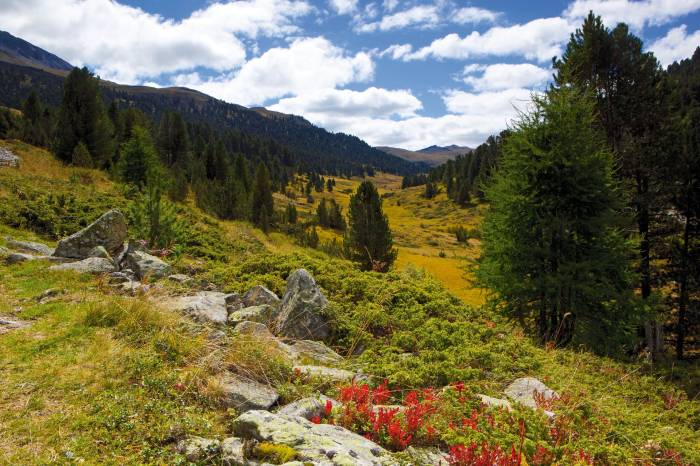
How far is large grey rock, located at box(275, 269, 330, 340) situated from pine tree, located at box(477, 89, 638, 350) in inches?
237

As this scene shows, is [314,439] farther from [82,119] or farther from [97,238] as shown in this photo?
[82,119]

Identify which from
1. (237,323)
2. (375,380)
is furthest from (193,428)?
(237,323)

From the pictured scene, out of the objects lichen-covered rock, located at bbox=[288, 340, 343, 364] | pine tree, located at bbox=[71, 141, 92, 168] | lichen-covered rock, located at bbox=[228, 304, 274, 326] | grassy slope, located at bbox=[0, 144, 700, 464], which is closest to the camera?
grassy slope, located at bbox=[0, 144, 700, 464]

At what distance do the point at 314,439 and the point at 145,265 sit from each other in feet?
27.7

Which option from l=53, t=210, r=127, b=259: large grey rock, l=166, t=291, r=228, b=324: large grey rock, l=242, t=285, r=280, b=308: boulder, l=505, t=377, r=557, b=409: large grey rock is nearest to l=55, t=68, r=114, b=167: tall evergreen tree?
l=53, t=210, r=127, b=259: large grey rock

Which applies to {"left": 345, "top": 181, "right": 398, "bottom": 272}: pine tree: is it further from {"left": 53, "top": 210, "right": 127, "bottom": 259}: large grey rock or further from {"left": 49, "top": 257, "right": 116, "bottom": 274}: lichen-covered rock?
{"left": 49, "top": 257, "right": 116, "bottom": 274}: lichen-covered rock

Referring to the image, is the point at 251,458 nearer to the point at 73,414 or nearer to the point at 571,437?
the point at 73,414

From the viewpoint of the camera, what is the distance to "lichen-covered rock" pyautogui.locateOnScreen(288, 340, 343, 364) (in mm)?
6473

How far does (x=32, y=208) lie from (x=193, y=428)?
1665cm

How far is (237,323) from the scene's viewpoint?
23.8 ft

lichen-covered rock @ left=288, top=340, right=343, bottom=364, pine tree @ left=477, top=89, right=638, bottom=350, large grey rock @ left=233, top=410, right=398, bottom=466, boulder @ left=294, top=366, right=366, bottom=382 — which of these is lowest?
lichen-covered rock @ left=288, top=340, right=343, bottom=364

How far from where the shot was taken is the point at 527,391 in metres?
5.64

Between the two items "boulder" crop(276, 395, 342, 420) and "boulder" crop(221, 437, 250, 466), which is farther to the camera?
"boulder" crop(276, 395, 342, 420)

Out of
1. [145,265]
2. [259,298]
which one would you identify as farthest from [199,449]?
[145,265]
